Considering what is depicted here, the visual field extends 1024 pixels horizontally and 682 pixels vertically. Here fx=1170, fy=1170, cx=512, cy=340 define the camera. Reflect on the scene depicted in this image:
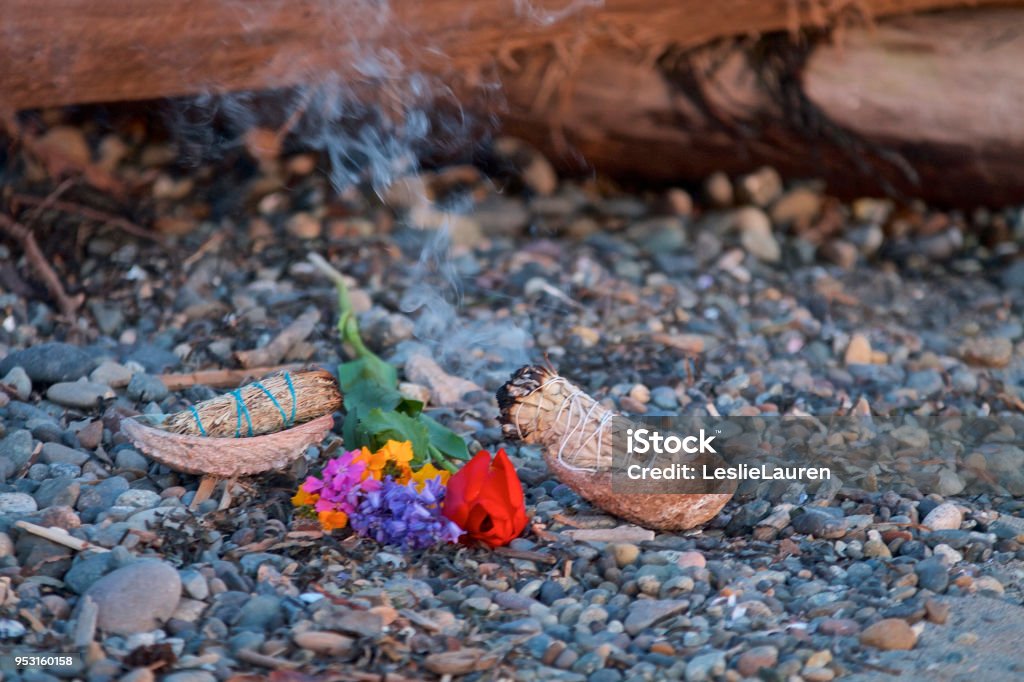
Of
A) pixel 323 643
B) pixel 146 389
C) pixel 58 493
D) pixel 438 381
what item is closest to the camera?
pixel 323 643

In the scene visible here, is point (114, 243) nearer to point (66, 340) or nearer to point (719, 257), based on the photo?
point (66, 340)

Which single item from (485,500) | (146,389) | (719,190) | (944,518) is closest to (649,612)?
(485,500)

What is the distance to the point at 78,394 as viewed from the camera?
9.00ft

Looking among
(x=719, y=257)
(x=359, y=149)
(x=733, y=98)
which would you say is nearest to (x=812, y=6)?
(x=733, y=98)

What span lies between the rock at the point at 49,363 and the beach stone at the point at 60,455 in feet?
1.28

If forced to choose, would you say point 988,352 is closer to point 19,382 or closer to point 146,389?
point 146,389

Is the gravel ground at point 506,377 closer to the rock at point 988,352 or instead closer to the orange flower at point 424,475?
the rock at point 988,352

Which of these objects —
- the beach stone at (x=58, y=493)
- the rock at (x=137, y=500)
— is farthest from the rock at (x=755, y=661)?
the beach stone at (x=58, y=493)

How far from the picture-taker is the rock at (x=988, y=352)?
3543 millimetres

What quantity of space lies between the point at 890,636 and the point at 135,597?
126cm

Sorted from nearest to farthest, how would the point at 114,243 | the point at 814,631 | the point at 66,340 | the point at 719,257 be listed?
the point at 814,631
the point at 66,340
the point at 114,243
the point at 719,257

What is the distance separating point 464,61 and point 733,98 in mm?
999

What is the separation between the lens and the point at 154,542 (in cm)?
214

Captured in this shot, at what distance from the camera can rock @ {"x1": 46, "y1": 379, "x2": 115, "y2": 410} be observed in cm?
274
